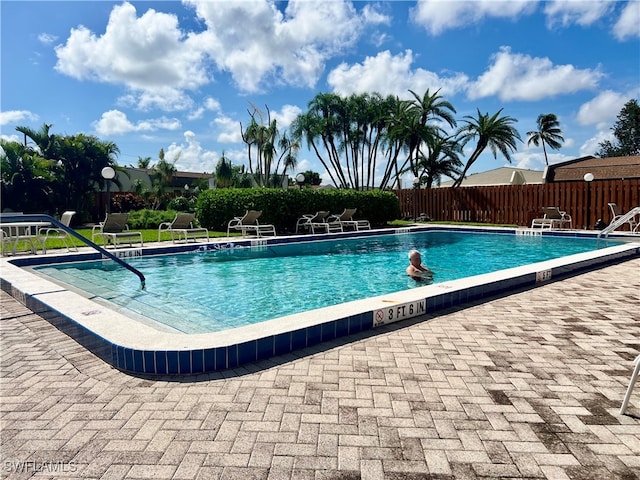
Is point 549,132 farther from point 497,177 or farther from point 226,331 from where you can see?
point 226,331

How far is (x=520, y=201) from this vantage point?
67.3 ft

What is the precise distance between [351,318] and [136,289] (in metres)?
4.52

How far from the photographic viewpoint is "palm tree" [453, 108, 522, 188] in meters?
26.1

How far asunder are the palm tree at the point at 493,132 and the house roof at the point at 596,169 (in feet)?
24.0

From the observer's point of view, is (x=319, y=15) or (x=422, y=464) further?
(x=319, y=15)

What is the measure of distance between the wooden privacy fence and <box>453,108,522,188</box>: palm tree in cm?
556

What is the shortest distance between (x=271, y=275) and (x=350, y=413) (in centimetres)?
606

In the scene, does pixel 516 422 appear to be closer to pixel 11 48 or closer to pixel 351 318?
pixel 351 318

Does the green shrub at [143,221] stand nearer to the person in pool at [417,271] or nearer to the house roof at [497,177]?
the person in pool at [417,271]

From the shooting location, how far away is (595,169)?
29781 mm

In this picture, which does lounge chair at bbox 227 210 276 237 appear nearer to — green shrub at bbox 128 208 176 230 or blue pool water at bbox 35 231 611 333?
blue pool water at bbox 35 231 611 333

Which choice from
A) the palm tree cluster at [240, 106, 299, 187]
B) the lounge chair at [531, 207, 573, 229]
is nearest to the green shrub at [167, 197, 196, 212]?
the palm tree cluster at [240, 106, 299, 187]

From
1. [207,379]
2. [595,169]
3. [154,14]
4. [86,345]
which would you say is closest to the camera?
[207,379]

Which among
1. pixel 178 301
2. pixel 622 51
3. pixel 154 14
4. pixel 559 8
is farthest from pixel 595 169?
pixel 178 301
